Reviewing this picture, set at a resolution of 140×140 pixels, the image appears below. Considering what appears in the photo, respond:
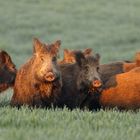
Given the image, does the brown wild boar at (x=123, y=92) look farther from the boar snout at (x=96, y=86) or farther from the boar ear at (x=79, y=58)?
the boar ear at (x=79, y=58)

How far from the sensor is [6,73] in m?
12.8

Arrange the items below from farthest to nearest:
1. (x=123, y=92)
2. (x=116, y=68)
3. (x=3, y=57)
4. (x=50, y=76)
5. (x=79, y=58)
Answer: (x=116, y=68), (x=3, y=57), (x=79, y=58), (x=123, y=92), (x=50, y=76)

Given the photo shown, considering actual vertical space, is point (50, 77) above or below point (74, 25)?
above

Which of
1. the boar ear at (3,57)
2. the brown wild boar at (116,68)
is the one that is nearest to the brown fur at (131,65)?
the brown wild boar at (116,68)

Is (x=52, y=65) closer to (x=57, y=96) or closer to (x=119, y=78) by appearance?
(x=57, y=96)

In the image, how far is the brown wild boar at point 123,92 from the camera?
11.2 meters

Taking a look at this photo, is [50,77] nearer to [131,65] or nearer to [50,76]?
[50,76]

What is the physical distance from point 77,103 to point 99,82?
0.72m

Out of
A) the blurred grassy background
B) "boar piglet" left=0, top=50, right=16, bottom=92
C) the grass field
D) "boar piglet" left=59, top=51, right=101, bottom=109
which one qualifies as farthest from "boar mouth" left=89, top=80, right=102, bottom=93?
the blurred grassy background

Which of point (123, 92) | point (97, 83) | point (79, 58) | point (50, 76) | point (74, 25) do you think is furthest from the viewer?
point (74, 25)

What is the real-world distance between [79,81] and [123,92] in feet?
2.34

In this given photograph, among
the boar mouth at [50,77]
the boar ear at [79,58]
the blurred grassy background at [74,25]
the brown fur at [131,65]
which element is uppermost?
the boar ear at [79,58]

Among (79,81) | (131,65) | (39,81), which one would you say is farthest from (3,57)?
(131,65)

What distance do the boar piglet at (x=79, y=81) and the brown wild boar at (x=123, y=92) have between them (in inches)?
15.2
